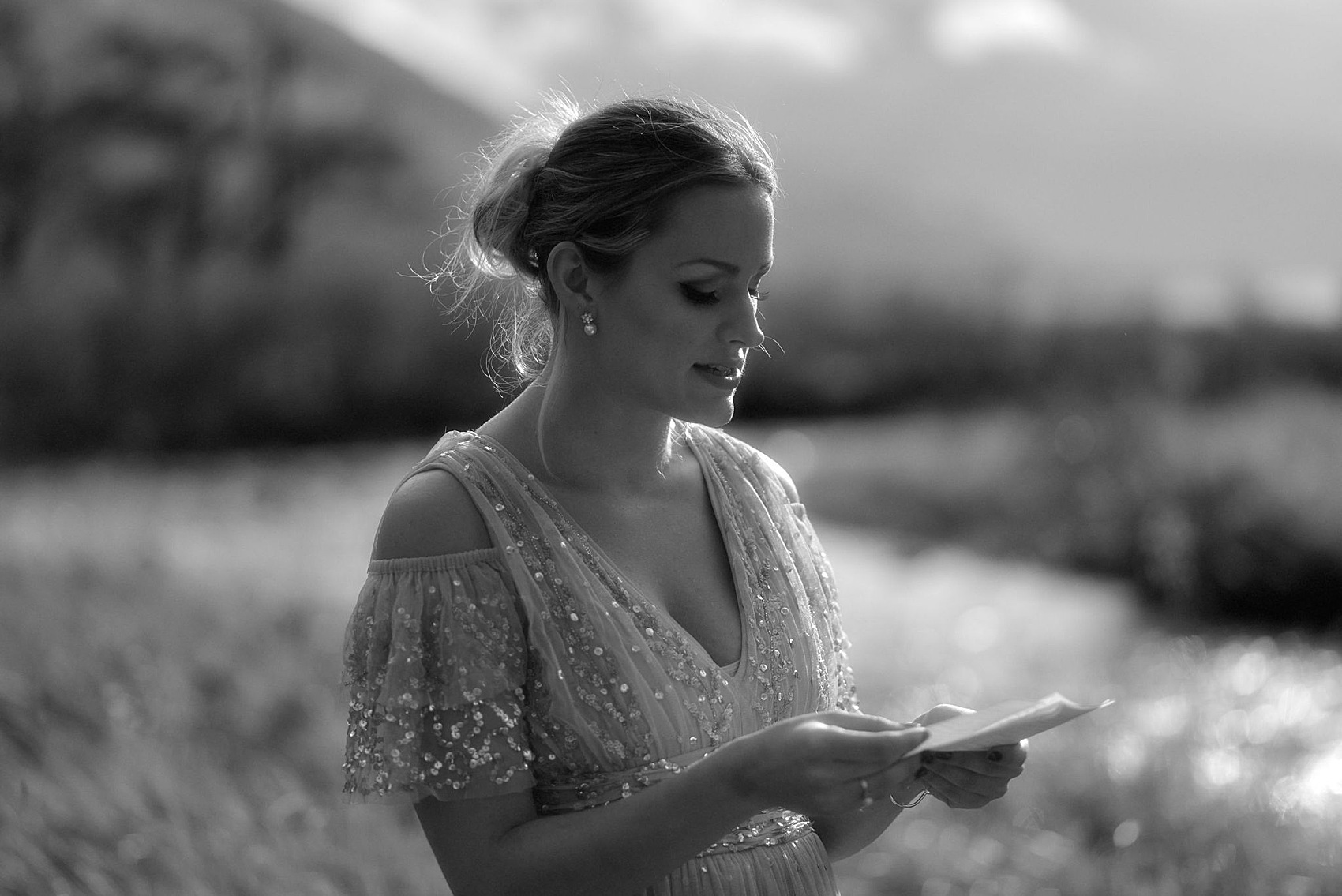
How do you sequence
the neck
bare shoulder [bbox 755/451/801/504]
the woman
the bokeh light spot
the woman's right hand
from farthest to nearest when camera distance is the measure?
1. the bokeh light spot
2. bare shoulder [bbox 755/451/801/504]
3. the neck
4. the woman
5. the woman's right hand

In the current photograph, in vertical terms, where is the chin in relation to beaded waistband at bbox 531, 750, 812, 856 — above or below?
above

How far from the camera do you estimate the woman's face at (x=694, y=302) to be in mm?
1515

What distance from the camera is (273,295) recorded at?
31.2 ft

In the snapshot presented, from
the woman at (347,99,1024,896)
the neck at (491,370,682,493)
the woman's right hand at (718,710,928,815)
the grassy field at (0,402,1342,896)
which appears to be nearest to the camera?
the woman's right hand at (718,710,928,815)

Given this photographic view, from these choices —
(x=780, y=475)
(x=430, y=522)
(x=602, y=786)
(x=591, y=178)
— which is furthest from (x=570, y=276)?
(x=602, y=786)

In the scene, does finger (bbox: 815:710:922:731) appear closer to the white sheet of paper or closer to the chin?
the white sheet of paper

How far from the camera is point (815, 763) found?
1.26m

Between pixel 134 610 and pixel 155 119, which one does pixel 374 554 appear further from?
pixel 155 119

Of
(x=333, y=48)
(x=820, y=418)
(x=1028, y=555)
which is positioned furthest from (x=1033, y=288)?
(x=333, y=48)

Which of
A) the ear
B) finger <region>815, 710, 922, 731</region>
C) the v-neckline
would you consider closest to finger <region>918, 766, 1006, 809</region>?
finger <region>815, 710, 922, 731</region>

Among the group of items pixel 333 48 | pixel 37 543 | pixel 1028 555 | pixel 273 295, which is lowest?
pixel 1028 555

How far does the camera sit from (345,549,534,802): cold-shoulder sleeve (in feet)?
4.60

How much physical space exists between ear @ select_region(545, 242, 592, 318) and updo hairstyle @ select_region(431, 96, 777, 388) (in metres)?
0.01

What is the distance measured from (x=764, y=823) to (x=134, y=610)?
4.10 m
